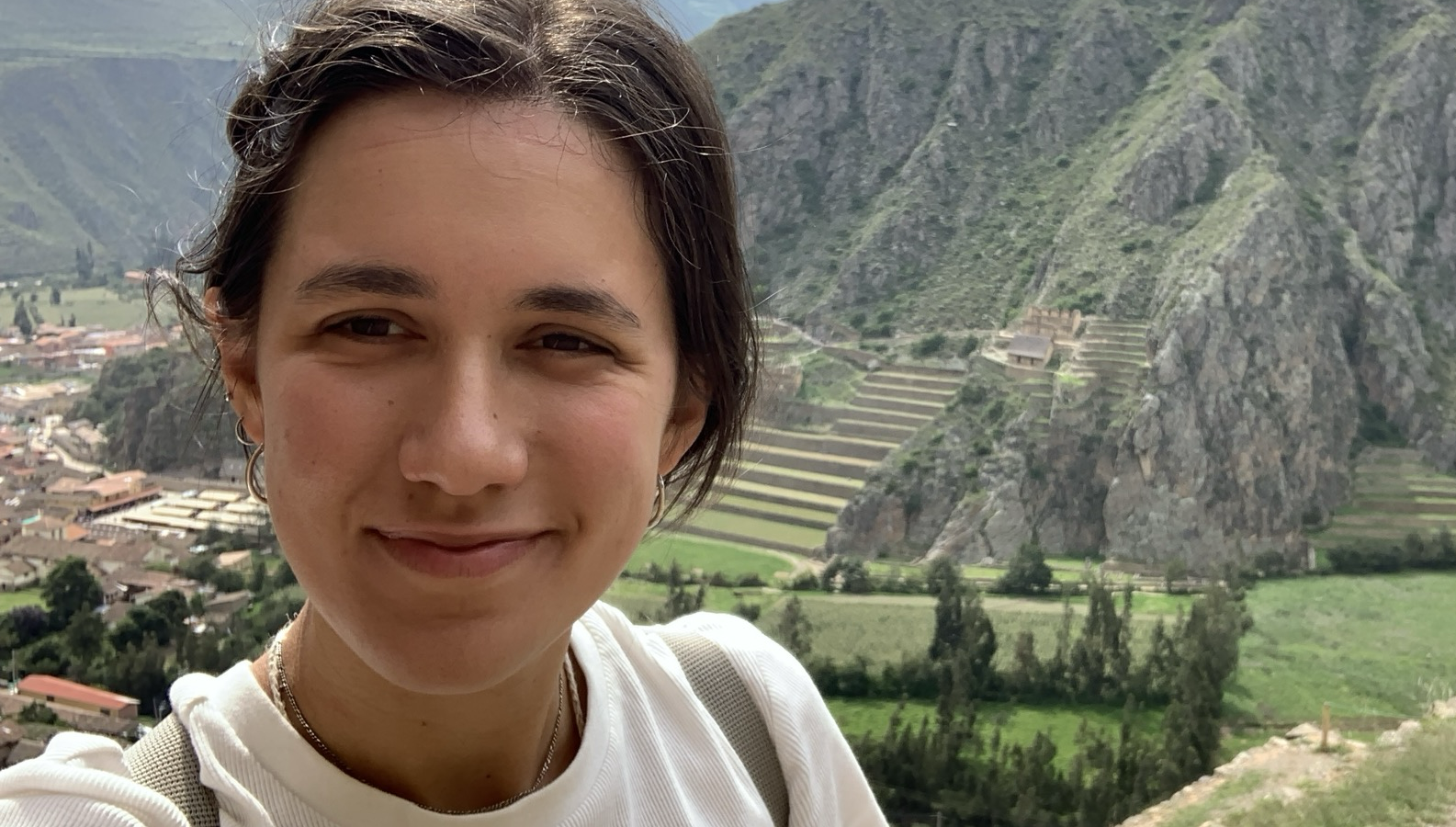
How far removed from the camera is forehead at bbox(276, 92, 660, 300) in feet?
1.55

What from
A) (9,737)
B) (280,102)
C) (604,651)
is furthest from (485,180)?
(9,737)

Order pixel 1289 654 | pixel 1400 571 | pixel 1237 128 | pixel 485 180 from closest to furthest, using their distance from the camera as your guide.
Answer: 1. pixel 485 180
2. pixel 1289 654
3. pixel 1400 571
4. pixel 1237 128

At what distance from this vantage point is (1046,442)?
7.69 m

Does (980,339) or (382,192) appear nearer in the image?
(382,192)

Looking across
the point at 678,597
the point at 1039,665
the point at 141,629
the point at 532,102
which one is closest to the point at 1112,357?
the point at 1039,665

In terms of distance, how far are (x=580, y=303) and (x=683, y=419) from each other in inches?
6.8

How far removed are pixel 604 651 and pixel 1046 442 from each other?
748 cm

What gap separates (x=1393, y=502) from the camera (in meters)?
7.13

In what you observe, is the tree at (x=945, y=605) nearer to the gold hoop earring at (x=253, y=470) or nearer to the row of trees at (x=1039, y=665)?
the row of trees at (x=1039, y=665)

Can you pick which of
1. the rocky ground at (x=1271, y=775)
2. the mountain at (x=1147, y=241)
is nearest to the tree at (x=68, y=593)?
the rocky ground at (x=1271, y=775)

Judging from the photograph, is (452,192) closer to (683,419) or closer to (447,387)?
(447,387)

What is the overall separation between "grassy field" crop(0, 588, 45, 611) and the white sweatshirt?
334 centimetres

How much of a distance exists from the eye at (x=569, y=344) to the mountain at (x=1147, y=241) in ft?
19.0

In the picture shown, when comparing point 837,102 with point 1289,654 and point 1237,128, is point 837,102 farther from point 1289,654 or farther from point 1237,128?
point 1289,654
